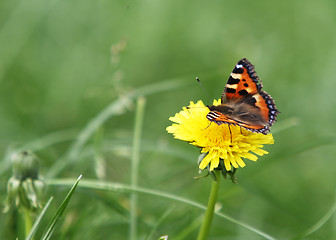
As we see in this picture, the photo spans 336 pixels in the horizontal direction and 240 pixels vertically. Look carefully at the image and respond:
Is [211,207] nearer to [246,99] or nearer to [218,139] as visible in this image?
[218,139]

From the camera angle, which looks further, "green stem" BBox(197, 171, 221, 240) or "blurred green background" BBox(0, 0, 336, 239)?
"blurred green background" BBox(0, 0, 336, 239)

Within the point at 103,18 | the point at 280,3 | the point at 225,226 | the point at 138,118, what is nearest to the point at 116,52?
the point at 138,118

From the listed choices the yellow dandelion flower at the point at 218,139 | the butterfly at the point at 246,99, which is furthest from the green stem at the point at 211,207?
the butterfly at the point at 246,99

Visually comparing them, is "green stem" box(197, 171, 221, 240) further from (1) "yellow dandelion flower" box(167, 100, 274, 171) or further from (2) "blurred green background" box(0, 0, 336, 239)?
(2) "blurred green background" box(0, 0, 336, 239)

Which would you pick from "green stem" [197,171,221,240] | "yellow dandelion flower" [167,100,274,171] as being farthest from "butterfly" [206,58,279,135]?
"green stem" [197,171,221,240]

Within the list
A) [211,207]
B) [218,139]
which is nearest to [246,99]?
[218,139]

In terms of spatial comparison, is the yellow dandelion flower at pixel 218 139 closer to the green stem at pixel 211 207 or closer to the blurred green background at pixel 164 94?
the green stem at pixel 211 207

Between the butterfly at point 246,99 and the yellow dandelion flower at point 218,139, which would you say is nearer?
the yellow dandelion flower at point 218,139
